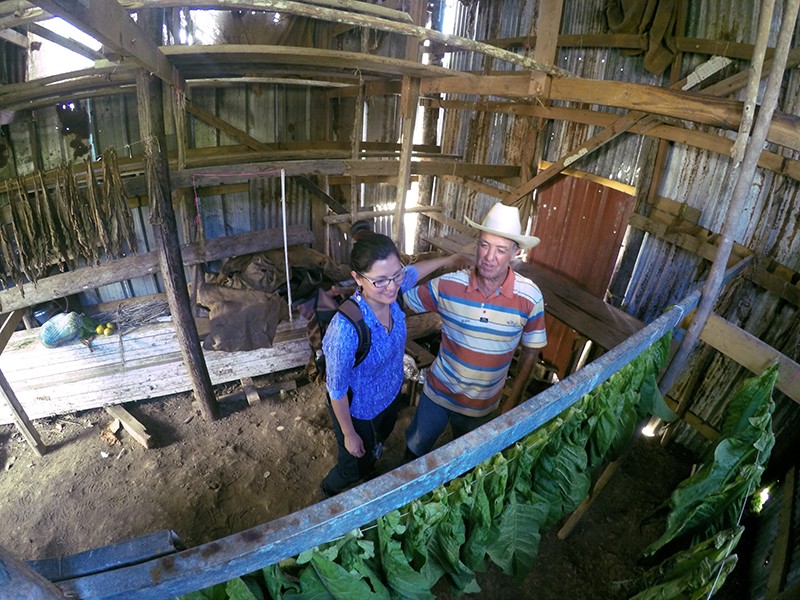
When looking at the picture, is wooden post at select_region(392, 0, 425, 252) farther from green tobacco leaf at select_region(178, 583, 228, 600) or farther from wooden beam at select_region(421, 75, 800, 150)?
green tobacco leaf at select_region(178, 583, 228, 600)


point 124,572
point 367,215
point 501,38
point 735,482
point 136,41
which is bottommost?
point 367,215

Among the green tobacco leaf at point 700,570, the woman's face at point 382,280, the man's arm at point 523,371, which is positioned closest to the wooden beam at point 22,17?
the woman's face at point 382,280

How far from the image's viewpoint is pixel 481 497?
161cm

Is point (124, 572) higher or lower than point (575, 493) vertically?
higher

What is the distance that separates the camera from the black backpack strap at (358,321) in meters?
2.45

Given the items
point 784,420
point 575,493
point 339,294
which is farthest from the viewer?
point 339,294

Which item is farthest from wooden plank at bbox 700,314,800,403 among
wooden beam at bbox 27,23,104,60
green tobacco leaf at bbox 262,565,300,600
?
wooden beam at bbox 27,23,104,60

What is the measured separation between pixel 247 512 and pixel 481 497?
3.30 metres

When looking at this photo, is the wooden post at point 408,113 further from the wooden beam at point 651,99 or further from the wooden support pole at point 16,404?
the wooden support pole at point 16,404

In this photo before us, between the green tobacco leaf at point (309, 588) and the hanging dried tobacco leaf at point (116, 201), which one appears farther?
the hanging dried tobacco leaf at point (116, 201)

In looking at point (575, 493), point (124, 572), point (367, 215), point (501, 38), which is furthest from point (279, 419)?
point (501, 38)

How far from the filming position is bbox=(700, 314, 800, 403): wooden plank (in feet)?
6.86

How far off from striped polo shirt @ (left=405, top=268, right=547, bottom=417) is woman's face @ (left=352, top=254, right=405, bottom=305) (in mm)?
452

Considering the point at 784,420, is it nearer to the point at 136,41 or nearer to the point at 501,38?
the point at 136,41
